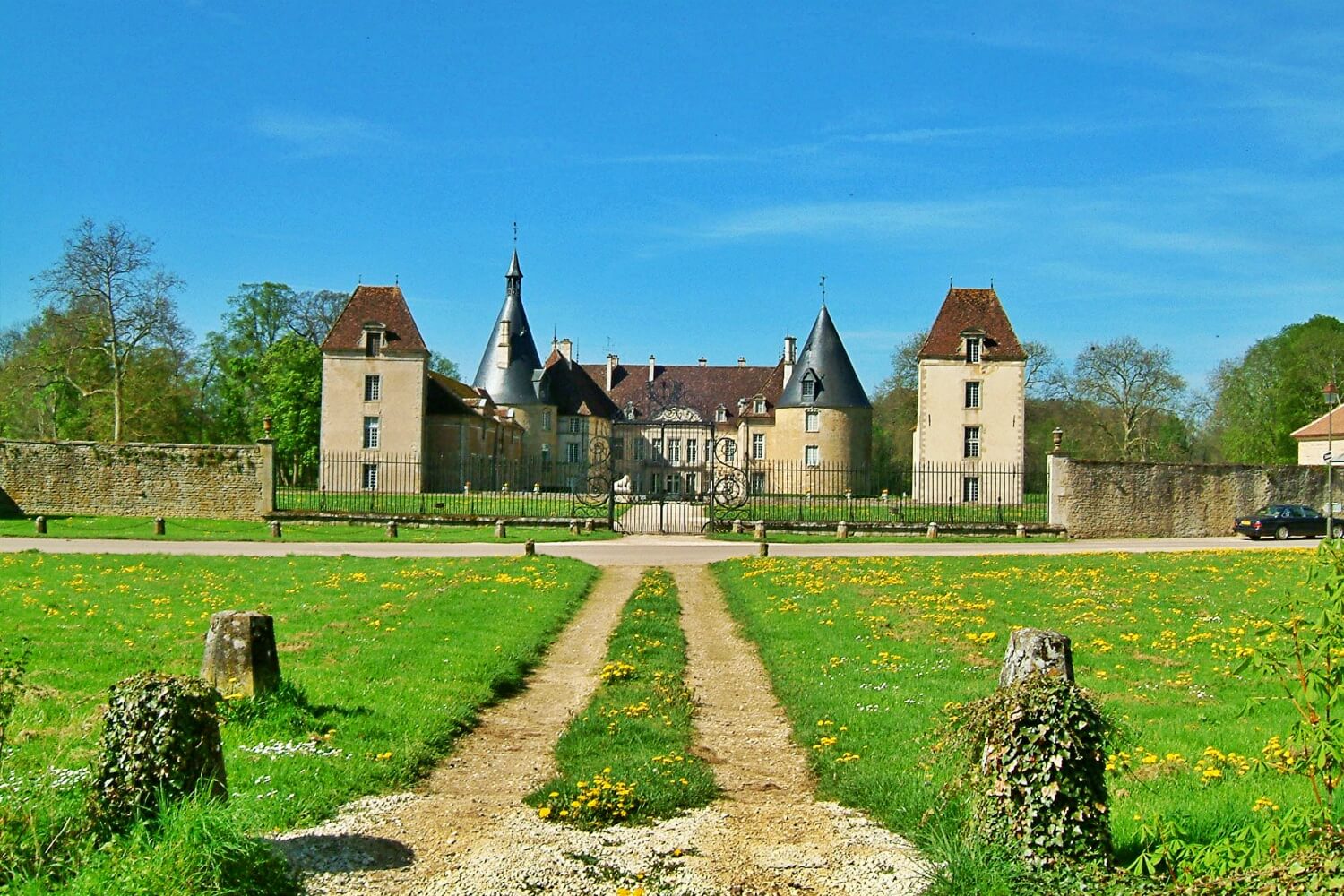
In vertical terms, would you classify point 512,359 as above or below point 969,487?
above

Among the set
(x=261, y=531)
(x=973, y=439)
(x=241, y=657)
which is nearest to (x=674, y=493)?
(x=973, y=439)

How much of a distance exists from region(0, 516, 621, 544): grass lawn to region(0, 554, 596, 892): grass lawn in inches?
292

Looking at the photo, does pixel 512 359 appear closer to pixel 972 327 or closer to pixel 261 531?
pixel 972 327

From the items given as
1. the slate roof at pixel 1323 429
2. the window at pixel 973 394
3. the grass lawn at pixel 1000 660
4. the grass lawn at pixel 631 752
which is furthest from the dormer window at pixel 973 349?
the grass lawn at pixel 631 752

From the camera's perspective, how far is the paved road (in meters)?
20.9

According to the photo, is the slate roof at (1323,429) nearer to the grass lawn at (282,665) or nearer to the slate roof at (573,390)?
the slate roof at (573,390)

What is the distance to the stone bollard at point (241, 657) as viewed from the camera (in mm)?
7320

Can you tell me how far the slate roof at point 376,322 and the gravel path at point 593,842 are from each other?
4472 centimetres

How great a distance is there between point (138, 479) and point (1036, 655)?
31.2 m

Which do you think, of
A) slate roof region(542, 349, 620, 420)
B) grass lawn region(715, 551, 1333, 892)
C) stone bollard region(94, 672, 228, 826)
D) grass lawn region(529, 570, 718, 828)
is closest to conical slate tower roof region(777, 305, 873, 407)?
slate roof region(542, 349, 620, 420)

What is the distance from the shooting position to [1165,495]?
31.2 m

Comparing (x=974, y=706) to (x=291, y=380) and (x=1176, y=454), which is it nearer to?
(x=291, y=380)

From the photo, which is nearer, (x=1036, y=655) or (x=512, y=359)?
(x=1036, y=655)

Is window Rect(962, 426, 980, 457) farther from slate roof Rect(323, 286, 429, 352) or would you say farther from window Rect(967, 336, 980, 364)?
slate roof Rect(323, 286, 429, 352)
